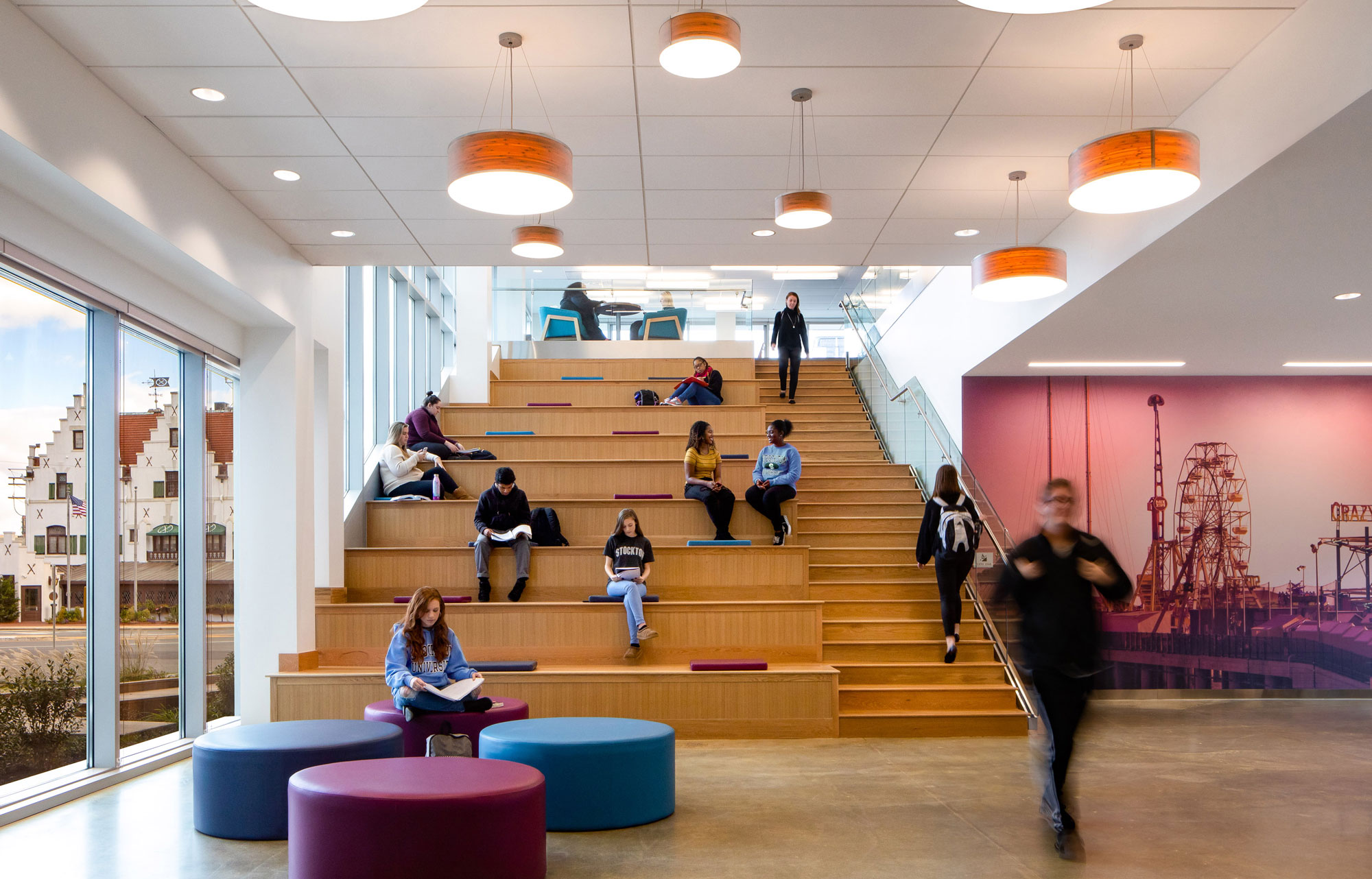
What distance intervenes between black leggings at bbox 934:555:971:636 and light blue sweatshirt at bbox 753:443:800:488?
182cm

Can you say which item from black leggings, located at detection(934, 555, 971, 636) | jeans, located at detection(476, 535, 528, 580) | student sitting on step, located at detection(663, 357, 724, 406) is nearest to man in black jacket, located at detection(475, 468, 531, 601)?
jeans, located at detection(476, 535, 528, 580)

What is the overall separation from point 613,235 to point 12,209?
4.40m

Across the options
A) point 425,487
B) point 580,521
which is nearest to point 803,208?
point 580,521

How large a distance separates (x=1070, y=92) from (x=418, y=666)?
4.91m

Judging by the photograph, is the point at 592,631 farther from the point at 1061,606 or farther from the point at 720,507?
the point at 1061,606

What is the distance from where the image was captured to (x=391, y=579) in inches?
398

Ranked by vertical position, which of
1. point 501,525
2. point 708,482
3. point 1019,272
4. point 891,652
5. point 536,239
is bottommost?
point 891,652

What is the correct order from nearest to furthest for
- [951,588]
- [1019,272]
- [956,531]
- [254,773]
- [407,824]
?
1. [407,824]
2. [254,773]
3. [1019,272]
4. [951,588]
5. [956,531]

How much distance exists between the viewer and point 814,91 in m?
6.02

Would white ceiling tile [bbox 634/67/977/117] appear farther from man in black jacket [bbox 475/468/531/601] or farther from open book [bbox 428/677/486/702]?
man in black jacket [bbox 475/468/531/601]

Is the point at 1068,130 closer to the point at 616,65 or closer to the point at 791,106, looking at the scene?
the point at 791,106

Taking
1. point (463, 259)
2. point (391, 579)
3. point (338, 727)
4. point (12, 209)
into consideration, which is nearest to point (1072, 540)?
point (338, 727)

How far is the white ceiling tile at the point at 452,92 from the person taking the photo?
5.81m

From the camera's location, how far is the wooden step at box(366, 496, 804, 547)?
10844 mm
